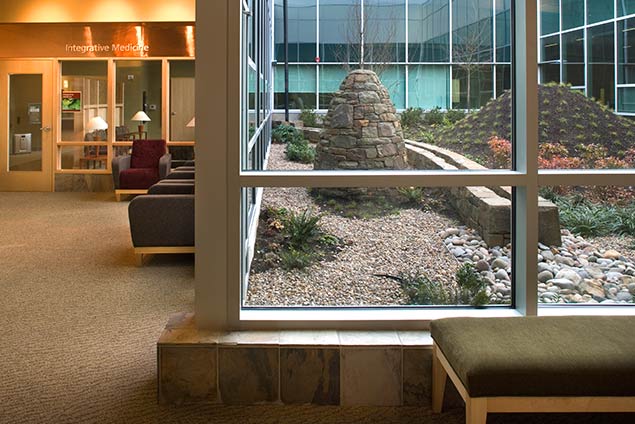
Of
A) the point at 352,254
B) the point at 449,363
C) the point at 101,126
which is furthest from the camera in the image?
the point at 101,126

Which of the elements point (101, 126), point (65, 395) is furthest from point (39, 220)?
point (65, 395)

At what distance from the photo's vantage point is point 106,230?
25.2 feet

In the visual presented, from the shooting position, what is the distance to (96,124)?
1167 cm

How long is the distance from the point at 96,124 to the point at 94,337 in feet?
28.6

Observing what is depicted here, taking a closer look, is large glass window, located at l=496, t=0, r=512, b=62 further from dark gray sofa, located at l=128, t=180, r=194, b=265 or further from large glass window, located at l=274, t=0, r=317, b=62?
dark gray sofa, located at l=128, t=180, r=194, b=265

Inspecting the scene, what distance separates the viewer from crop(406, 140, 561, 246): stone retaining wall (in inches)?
109

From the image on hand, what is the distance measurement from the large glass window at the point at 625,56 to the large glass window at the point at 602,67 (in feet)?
0.10

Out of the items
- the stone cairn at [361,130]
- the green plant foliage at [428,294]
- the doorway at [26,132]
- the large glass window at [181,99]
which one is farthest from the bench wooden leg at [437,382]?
the doorway at [26,132]

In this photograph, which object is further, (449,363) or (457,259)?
(457,259)

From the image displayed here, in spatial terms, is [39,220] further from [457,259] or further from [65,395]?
[457,259]

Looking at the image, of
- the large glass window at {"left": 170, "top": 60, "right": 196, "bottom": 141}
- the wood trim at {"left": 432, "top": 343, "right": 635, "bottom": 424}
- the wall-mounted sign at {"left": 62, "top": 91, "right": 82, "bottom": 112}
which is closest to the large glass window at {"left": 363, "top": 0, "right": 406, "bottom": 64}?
the wood trim at {"left": 432, "top": 343, "right": 635, "bottom": 424}

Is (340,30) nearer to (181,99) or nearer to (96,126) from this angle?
(181,99)

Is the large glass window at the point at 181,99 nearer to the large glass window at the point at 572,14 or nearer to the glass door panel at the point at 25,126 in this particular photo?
the glass door panel at the point at 25,126

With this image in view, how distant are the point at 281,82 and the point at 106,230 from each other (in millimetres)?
5391
